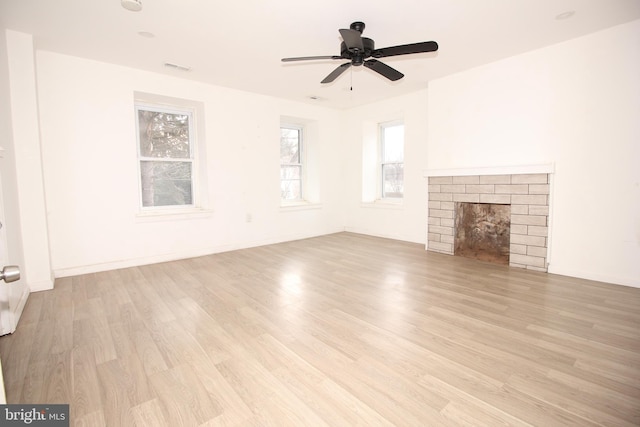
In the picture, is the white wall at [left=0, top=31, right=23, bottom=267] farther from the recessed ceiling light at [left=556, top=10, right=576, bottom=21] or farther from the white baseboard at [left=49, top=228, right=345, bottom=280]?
the recessed ceiling light at [left=556, top=10, right=576, bottom=21]

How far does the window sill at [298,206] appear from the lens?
5.69m

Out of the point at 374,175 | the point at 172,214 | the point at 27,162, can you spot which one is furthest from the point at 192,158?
the point at 374,175

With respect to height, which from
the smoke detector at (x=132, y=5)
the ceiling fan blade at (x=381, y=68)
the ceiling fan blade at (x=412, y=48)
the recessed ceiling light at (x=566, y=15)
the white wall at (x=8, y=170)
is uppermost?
the recessed ceiling light at (x=566, y=15)

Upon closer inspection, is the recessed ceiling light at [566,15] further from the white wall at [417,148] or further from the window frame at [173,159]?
the window frame at [173,159]

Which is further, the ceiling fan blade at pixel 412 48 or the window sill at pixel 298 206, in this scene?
the window sill at pixel 298 206

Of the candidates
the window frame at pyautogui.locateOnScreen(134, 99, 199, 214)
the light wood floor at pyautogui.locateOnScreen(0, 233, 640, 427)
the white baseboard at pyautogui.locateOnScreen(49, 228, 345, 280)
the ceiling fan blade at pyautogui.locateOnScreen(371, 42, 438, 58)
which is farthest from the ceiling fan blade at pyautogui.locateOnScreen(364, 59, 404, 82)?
the white baseboard at pyautogui.locateOnScreen(49, 228, 345, 280)

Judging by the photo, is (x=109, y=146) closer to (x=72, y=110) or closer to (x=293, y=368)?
(x=72, y=110)

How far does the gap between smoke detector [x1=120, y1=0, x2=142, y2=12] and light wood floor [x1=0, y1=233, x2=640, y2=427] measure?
2.60 metres

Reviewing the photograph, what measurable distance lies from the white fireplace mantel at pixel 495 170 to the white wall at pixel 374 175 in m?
0.47

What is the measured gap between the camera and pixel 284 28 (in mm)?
3012

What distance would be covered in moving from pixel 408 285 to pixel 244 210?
3023mm

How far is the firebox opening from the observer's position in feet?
13.3

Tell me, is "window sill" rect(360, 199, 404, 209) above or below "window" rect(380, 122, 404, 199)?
below

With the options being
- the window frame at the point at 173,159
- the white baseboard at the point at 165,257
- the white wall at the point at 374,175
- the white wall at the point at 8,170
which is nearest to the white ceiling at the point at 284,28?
the white wall at the point at 8,170
